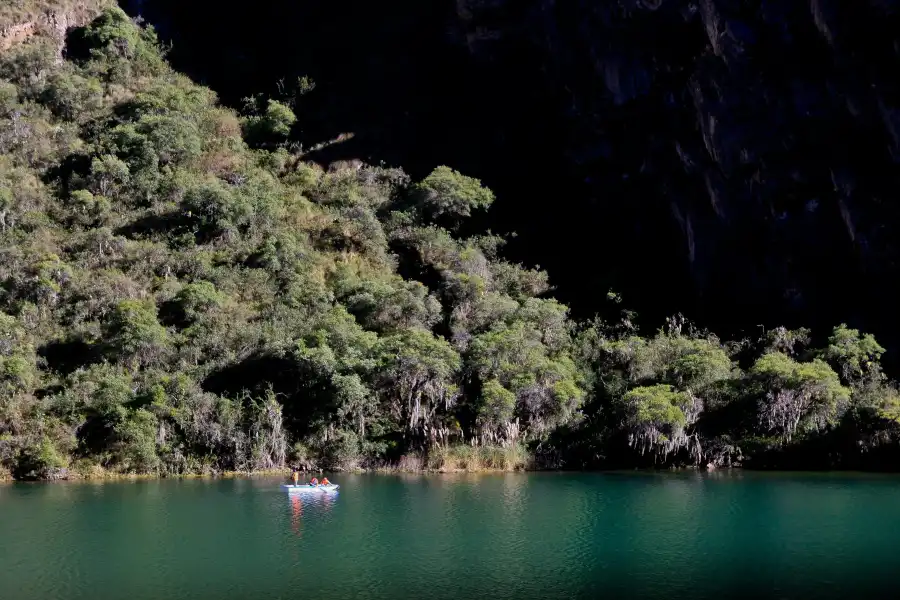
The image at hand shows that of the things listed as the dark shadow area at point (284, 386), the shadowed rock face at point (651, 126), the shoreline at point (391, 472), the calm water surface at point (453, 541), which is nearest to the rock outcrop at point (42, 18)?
the shadowed rock face at point (651, 126)

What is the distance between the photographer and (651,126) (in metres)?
66.9

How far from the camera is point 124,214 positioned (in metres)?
66.4

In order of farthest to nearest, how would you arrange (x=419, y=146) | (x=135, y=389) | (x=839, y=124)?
1. (x=419, y=146)
2. (x=839, y=124)
3. (x=135, y=389)

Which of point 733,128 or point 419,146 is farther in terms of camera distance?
point 419,146

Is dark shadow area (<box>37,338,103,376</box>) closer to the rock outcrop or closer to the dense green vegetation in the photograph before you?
the dense green vegetation

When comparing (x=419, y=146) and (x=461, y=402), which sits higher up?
(x=419, y=146)

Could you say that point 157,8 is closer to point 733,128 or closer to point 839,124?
point 733,128

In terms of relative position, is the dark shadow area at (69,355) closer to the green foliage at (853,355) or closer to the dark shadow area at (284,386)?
the dark shadow area at (284,386)

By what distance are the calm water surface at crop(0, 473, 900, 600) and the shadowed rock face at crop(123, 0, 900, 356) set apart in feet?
67.4

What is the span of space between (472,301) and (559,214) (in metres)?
16.0

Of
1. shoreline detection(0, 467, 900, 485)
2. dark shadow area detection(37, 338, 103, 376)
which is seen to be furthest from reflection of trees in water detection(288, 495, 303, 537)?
dark shadow area detection(37, 338, 103, 376)

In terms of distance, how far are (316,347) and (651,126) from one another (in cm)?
3025

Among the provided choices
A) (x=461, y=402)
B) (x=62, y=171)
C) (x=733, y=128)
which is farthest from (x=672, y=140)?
(x=62, y=171)

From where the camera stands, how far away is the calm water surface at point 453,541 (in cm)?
2348
